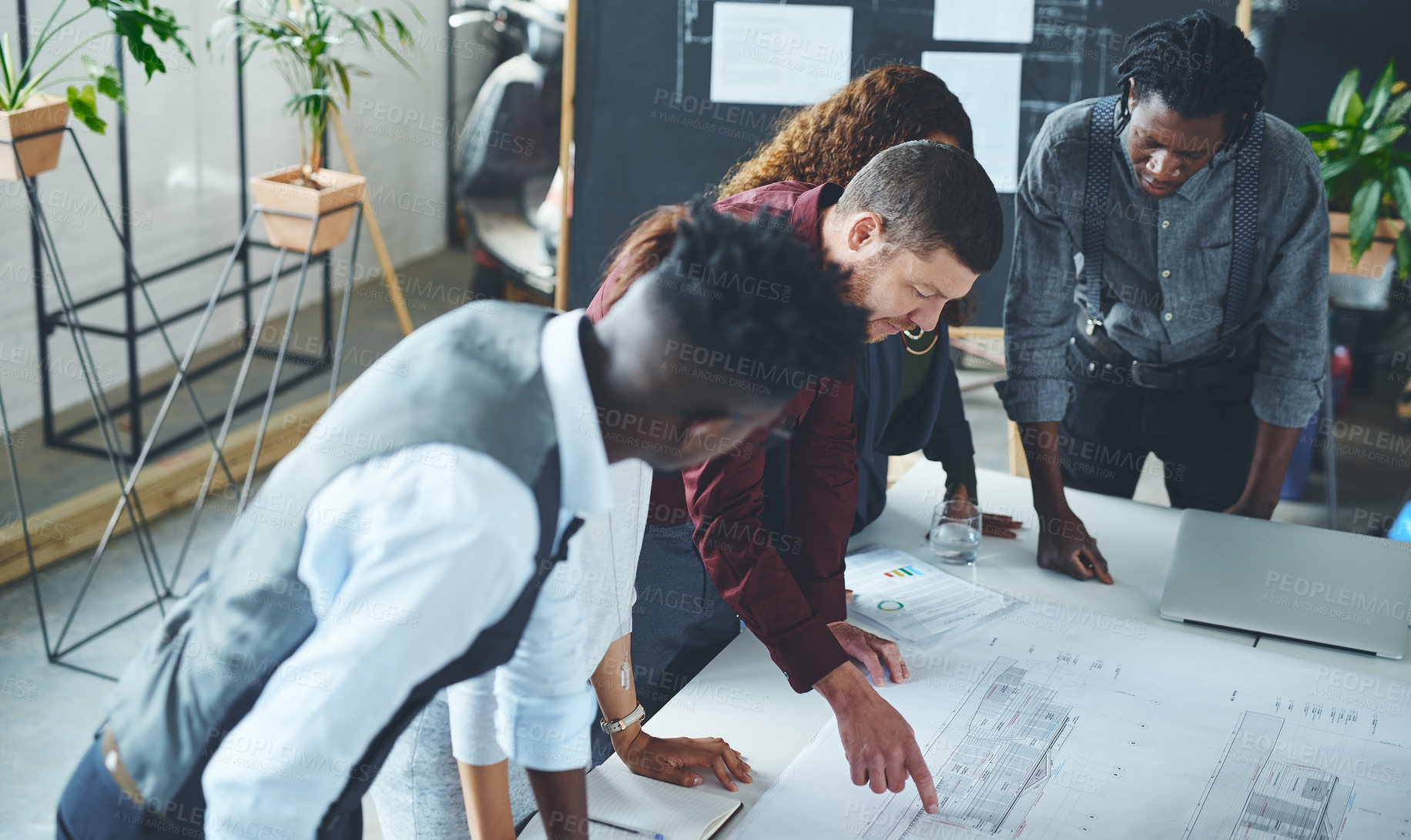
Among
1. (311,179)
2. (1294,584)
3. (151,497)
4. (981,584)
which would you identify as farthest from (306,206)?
(1294,584)

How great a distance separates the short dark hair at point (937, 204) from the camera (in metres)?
1.35

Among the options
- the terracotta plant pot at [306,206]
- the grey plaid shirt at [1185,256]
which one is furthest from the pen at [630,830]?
the terracotta plant pot at [306,206]

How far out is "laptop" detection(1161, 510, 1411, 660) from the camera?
1.67 metres

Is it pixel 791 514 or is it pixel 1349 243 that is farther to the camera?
pixel 1349 243

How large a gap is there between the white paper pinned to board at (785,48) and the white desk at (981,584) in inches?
44.6

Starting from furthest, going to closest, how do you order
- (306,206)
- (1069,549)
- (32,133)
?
(306,206) < (32,133) < (1069,549)

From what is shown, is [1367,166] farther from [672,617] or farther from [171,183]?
[171,183]

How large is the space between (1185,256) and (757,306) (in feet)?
4.78

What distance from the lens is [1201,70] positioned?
68.5 inches

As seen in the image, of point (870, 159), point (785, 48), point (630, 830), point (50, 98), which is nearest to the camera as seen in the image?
point (630, 830)

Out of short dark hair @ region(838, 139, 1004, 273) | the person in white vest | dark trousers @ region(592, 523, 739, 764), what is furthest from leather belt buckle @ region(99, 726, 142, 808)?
short dark hair @ region(838, 139, 1004, 273)

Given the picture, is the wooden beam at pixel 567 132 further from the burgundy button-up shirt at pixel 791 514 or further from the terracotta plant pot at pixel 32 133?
the burgundy button-up shirt at pixel 791 514

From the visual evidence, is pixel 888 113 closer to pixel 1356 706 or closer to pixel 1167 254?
pixel 1167 254

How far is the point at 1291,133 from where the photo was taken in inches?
77.5
